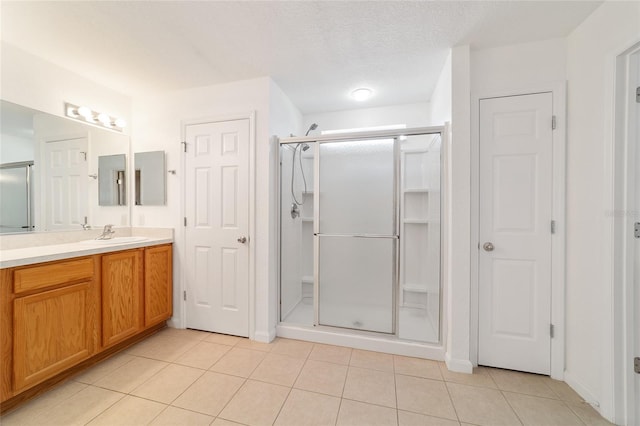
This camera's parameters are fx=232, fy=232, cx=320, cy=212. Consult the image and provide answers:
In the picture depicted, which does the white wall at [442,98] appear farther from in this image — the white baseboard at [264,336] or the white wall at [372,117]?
the white baseboard at [264,336]

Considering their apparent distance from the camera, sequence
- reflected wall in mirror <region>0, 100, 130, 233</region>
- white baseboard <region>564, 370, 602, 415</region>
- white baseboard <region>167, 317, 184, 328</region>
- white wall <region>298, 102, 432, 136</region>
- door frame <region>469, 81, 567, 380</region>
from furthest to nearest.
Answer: white wall <region>298, 102, 432, 136</region>
white baseboard <region>167, 317, 184, 328</region>
reflected wall in mirror <region>0, 100, 130, 233</region>
door frame <region>469, 81, 567, 380</region>
white baseboard <region>564, 370, 602, 415</region>

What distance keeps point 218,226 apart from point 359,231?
4.66 feet

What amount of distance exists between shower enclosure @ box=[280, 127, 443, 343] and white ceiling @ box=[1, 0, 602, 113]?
0.63 meters

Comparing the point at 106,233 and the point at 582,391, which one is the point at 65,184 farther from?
the point at 582,391

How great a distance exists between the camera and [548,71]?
1722 mm

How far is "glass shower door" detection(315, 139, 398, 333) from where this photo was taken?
2145mm

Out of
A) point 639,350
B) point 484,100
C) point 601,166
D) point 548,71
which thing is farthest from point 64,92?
point 639,350

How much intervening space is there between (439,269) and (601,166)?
Result: 47.7 inches

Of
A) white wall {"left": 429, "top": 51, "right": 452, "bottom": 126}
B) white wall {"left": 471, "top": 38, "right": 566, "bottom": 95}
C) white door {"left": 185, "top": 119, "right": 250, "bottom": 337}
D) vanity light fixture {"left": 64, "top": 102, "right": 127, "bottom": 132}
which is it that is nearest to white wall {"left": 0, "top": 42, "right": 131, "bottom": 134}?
vanity light fixture {"left": 64, "top": 102, "right": 127, "bottom": 132}

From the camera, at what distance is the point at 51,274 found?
1.54 metres

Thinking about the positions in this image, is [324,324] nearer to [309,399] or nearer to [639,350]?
[309,399]

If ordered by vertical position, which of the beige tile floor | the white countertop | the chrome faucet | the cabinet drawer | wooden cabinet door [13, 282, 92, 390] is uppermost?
the chrome faucet

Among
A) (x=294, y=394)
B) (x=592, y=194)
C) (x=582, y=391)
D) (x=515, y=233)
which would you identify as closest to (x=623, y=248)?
(x=592, y=194)

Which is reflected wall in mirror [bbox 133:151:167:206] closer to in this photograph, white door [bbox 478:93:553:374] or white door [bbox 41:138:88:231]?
white door [bbox 41:138:88:231]
